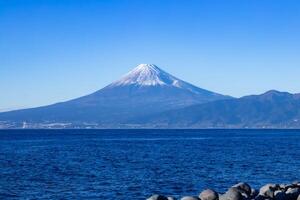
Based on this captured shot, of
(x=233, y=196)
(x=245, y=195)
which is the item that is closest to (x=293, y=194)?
(x=245, y=195)

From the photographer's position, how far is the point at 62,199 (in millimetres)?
27656

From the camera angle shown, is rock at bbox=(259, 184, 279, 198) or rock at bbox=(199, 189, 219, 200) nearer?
rock at bbox=(199, 189, 219, 200)

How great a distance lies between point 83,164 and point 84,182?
12.9 meters

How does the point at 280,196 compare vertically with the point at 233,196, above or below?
below

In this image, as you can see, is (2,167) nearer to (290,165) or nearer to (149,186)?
(149,186)

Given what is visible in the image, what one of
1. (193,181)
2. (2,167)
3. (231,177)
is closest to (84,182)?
(193,181)

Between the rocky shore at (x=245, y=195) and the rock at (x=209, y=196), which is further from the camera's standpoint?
the rock at (x=209, y=196)

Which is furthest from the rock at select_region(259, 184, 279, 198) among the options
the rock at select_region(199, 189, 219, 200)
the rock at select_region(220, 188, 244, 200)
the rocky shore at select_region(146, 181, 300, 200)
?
the rock at select_region(199, 189, 219, 200)

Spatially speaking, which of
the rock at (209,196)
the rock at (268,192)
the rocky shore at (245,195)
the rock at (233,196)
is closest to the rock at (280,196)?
the rocky shore at (245,195)

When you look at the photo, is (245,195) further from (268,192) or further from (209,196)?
(209,196)

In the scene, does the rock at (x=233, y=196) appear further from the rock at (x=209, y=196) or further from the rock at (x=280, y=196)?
the rock at (x=280, y=196)

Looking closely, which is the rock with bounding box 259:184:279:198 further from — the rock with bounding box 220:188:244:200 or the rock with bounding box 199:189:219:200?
the rock with bounding box 199:189:219:200

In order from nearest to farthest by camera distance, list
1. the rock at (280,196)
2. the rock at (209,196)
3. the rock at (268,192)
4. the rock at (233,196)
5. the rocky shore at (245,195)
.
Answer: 1. the rock at (233,196)
2. the rocky shore at (245,195)
3. the rock at (209,196)
4. the rock at (280,196)
5. the rock at (268,192)

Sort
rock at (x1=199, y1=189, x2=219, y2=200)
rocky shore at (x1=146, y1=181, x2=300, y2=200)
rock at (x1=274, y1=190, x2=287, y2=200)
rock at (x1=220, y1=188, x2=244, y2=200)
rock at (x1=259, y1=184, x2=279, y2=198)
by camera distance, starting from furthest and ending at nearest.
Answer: rock at (x1=259, y1=184, x2=279, y2=198) → rock at (x1=274, y1=190, x2=287, y2=200) → rock at (x1=199, y1=189, x2=219, y2=200) → rocky shore at (x1=146, y1=181, x2=300, y2=200) → rock at (x1=220, y1=188, x2=244, y2=200)
